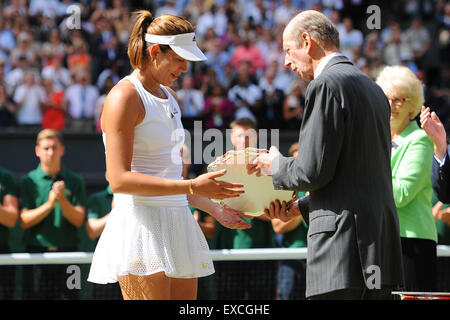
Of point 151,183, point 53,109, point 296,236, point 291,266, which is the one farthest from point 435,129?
point 53,109

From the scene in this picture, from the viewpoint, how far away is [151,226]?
3.32 m

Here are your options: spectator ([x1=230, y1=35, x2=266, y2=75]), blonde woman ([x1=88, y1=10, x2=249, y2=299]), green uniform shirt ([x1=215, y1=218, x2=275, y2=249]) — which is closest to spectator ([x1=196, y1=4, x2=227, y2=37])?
spectator ([x1=230, y1=35, x2=266, y2=75])

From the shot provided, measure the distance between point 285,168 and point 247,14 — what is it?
1012 centimetres

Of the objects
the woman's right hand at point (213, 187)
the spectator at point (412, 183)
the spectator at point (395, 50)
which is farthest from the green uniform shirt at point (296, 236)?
the spectator at point (395, 50)

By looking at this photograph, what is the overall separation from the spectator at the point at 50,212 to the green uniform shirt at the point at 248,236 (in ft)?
3.65

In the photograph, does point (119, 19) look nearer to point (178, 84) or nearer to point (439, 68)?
point (178, 84)

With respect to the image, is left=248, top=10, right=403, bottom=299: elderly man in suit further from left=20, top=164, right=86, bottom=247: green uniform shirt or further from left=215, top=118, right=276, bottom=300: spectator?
left=20, top=164, right=86, bottom=247: green uniform shirt

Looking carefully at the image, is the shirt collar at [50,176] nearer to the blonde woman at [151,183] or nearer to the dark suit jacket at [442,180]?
the blonde woman at [151,183]

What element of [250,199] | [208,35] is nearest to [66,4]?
[208,35]

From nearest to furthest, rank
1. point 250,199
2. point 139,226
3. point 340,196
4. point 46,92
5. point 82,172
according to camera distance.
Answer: point 340,196, point 139,226, point 250,199, point 82,172, point 46,92

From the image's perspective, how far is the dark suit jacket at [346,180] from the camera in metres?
3.02

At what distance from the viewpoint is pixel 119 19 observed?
12.2 m

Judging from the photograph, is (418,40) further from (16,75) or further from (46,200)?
(46,200)

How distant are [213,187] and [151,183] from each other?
0.91 feet
